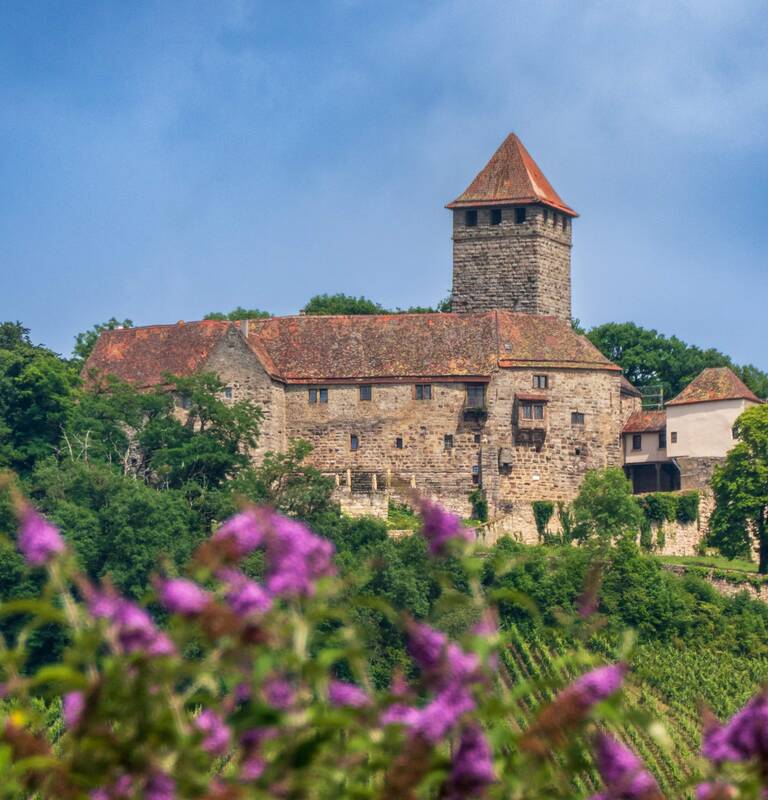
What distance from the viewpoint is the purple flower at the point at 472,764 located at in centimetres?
591

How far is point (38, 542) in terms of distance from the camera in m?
5.99

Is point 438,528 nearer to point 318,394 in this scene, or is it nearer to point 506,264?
point 318,394

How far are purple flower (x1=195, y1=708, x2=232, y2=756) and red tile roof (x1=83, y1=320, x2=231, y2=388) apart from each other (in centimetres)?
6633

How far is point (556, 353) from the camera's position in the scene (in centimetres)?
7088

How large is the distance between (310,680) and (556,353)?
65.1 meters

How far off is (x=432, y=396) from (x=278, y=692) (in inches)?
2509

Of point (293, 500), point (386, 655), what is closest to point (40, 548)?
point (386, 655)

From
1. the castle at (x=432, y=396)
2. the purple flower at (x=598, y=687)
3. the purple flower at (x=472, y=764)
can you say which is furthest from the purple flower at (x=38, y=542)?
the castle at (x=432, y=396)

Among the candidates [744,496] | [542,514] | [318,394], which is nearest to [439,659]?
[542,514]

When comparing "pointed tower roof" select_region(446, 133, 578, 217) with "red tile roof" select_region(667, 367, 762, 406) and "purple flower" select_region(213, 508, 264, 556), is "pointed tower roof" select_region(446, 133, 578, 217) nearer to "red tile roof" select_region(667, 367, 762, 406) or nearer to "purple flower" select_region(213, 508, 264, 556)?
"red tile roof" select_region(667, 367, 762, 406)

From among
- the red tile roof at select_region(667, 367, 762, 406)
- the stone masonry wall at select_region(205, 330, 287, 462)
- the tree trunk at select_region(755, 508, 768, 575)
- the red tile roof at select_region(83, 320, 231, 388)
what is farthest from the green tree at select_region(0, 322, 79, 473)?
the tree trunk at select_region(755, 508, 768, 575)

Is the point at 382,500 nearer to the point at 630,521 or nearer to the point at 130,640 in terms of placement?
the point at 630,521

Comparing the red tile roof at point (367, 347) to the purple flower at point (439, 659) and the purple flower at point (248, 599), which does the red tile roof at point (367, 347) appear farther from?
the purple flower at point (248, 599)

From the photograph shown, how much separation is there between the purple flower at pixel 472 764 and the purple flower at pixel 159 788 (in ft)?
2.80
